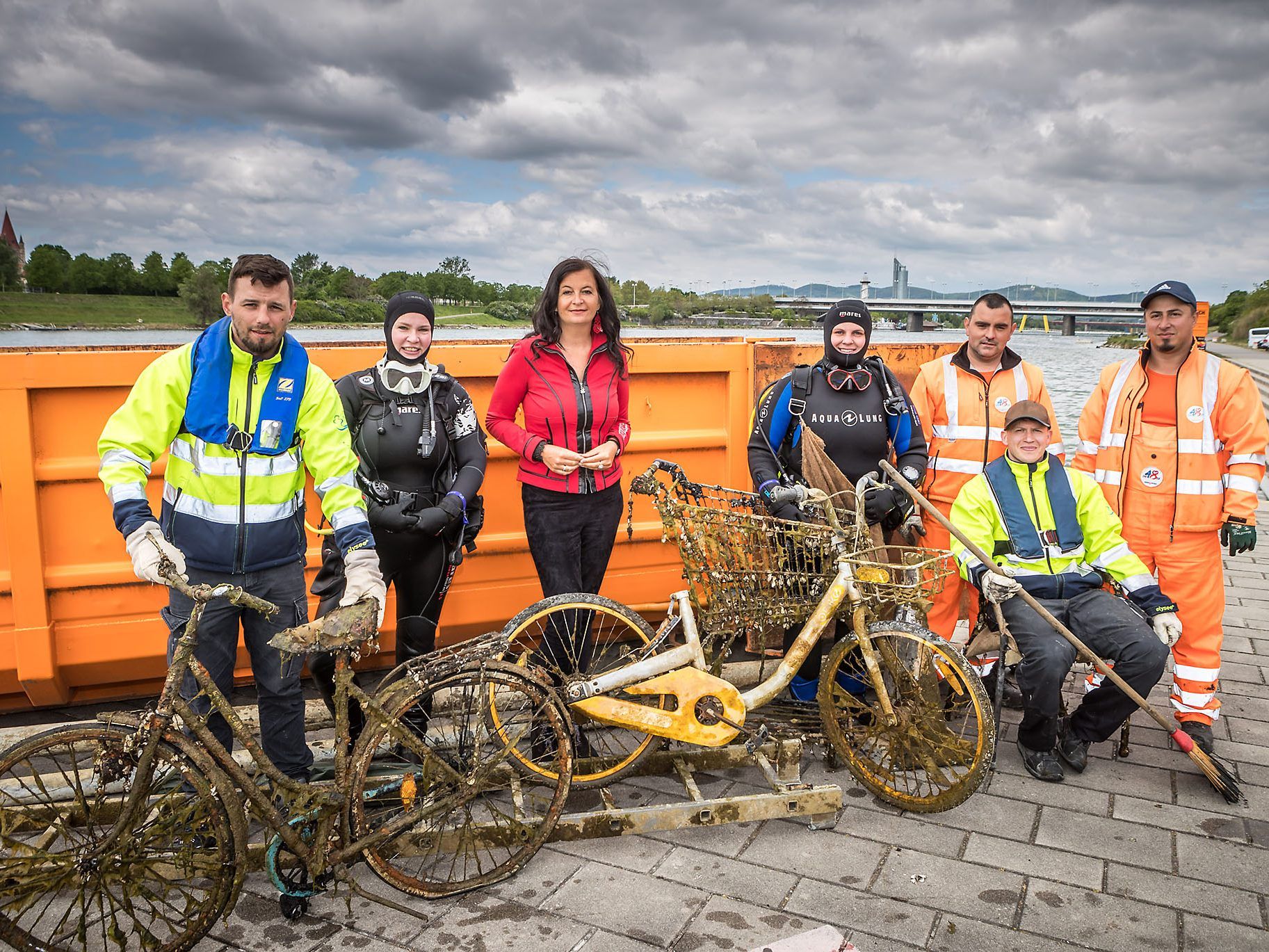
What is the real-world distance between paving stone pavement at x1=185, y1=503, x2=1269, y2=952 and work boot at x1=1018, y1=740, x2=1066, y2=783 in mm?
47

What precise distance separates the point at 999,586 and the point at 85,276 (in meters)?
13.1

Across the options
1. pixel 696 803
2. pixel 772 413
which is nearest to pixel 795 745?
pixel 696 803

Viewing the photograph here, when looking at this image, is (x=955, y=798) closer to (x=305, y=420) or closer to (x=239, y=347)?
(x=305, y=420)

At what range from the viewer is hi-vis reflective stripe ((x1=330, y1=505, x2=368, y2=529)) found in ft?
9.99

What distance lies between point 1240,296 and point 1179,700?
9657cm

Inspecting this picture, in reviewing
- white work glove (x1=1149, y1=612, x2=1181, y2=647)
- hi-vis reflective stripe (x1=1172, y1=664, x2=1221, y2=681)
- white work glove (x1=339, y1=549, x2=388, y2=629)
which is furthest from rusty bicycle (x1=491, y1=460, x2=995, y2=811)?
hi-vis reflective stripe (x1=1172, y1=664, x2=1221, y2=681)

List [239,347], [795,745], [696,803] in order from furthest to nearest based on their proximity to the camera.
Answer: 1. [795,745]
2. [696,803]
3. [239,347]

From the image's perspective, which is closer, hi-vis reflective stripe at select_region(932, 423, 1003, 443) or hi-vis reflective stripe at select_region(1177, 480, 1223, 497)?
hi-vis reflective stripe at select_region(1177, 480, 1223, 497)

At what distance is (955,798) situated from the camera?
337 centimetres

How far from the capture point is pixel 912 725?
138 inches

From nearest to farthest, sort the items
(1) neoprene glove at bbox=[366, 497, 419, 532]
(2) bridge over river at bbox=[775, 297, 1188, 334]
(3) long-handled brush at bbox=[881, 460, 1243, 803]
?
(1) neoprene glove at bbox=[366, 497, 419, 532] → (3) long-handled brush at bbox=[881, 460, 1243, 803] → (2) bridge over river at bbox=[775, 297, 1188, 334]

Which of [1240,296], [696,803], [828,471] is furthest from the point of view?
[1240,296]

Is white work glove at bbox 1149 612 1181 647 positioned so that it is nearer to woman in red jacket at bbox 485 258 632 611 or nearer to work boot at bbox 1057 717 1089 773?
work boot at bbox 1057 717 1089 773

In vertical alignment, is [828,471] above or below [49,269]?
below
